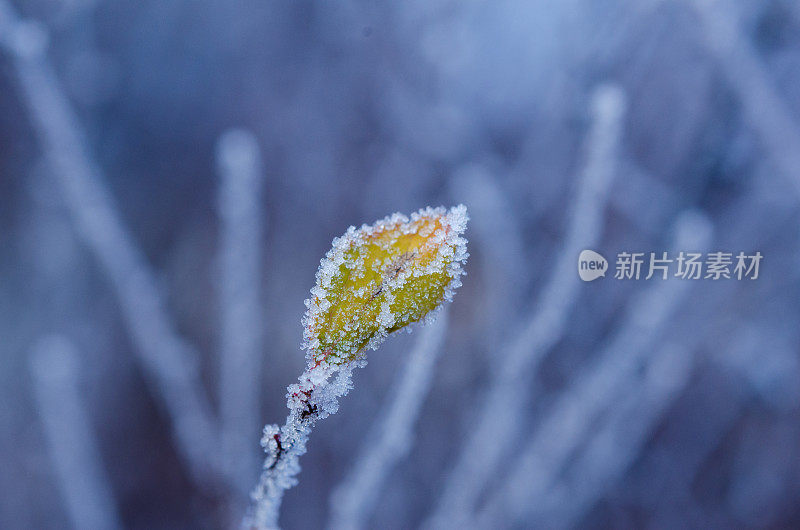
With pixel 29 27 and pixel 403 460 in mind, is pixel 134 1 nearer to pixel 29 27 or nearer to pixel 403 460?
pixel 29 27

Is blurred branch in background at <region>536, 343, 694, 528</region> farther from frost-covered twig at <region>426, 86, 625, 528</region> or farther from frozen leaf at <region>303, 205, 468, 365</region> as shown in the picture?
frozen leaf at <region>303, 205, 468, 365</region>

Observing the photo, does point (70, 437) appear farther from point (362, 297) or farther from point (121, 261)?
point (362, 297)

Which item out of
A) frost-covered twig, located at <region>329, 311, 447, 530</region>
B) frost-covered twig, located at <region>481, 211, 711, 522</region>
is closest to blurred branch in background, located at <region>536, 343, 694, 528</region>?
frost-covered twig, located at <region>481, 211, 711, 522</region>

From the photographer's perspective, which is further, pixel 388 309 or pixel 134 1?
pixel 134 1

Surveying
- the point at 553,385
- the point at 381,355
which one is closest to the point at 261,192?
the point at 381,355

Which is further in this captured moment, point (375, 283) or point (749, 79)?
point (749, 79)

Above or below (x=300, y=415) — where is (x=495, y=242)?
above

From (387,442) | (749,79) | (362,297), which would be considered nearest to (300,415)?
(362,297)
